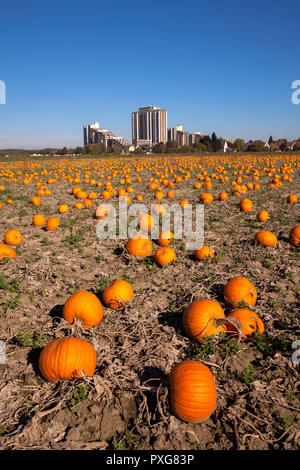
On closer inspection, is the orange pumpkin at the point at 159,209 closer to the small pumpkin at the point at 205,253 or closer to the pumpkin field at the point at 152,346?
the pumpkin field at the point at 152,346

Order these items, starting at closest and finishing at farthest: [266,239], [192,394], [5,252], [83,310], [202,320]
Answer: [192,394]
[202,320]
[83,310]
[5,252]
[266,239]

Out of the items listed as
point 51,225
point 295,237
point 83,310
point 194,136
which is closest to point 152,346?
point 83,310

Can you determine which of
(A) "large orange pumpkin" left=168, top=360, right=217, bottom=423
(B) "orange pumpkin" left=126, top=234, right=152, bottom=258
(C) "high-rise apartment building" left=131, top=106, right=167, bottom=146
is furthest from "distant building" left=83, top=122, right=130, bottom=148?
(A) "large orange pumpkin" left=168, top=360, right=217, bottom=423

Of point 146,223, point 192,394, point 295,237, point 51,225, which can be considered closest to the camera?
point 192,394

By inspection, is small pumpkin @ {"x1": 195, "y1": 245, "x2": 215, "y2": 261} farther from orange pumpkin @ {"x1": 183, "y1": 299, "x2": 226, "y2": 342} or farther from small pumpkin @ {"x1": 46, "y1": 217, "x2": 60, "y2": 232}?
small pumpkin @ {"x1": 46, "y1": 217, "x2": 60, "y2": 232}

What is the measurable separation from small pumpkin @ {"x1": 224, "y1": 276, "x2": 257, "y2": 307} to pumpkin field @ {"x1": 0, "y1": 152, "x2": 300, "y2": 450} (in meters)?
0.02

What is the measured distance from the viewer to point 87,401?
139 inches

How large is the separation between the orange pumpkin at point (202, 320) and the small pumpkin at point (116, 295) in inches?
56.5

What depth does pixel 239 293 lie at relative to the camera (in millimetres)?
4980

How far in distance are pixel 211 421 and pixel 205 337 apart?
3.64ft

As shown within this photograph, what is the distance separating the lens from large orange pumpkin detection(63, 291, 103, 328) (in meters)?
4.69

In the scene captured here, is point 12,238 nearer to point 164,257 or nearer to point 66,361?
point 164,257

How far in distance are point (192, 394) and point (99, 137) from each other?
487 ft
